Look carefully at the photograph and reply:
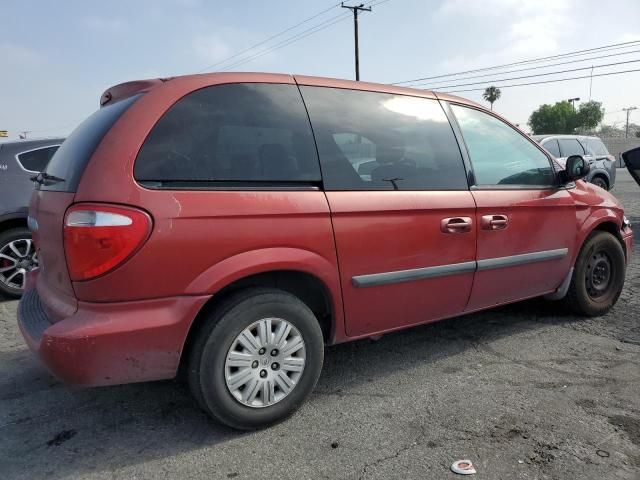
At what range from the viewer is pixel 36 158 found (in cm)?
546

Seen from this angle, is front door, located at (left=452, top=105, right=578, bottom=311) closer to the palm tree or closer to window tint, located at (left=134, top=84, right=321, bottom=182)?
window tint, located at (left=134, top=84, right=321, bottom=182)

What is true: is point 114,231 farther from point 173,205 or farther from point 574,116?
point 574,116

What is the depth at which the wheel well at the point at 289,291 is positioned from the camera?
254cm

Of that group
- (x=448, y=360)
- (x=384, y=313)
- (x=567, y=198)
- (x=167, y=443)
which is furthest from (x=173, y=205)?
(x=567, y=198)

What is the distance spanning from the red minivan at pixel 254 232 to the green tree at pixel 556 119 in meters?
84.7

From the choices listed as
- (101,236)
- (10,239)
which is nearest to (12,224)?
(10,239)

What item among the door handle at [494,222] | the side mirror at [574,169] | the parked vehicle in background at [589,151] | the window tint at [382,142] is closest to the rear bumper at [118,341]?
the window tint at [382,142]

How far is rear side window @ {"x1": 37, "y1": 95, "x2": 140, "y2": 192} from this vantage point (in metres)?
2.43

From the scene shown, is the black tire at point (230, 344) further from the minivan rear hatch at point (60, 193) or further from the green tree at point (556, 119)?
the green tree at point (556, 119)

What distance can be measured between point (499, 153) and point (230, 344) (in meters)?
2.44

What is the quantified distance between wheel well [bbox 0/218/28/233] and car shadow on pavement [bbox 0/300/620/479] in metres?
1.81

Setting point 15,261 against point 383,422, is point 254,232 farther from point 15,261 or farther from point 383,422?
point 15,261

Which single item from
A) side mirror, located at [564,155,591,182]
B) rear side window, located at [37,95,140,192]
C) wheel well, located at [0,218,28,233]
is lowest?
wheel well, located at [0,218,28,233]

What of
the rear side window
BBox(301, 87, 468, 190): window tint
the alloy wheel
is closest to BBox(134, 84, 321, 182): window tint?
BBox(301, 87, 468, 190): window tint
